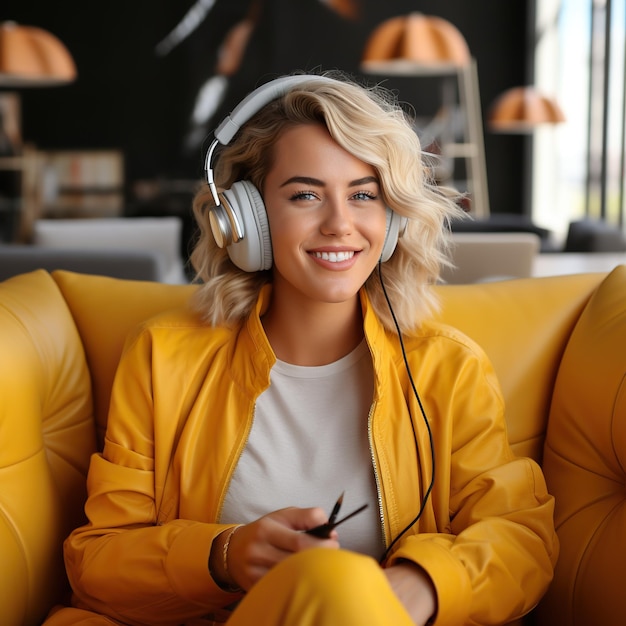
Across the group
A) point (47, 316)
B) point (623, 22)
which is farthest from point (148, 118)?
point (47, 316)

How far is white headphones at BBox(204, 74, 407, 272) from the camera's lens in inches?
56.1

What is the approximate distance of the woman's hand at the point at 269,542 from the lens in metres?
1.17

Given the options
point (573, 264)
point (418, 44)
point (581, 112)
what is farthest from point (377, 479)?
point (581, 112)

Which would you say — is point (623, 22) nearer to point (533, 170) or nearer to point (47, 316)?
point (533, 170)

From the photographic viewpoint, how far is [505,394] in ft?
5.29

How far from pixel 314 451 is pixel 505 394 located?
15.0 inches

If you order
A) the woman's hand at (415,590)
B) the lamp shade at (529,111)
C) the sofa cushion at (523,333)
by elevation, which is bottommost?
the woman's hand at (415,590)

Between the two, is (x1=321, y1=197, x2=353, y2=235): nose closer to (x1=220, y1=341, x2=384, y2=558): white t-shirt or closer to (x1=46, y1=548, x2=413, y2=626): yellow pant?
(x1=220, y1=341, x2=384, y2=558): white t-shirt

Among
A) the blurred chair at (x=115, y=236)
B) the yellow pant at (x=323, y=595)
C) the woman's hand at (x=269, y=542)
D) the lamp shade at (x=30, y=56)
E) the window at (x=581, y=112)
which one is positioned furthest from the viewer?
the window at (x=581, y=112)

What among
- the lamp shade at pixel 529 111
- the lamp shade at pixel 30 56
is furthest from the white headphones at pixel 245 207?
the lamp shade at pixel 529 111

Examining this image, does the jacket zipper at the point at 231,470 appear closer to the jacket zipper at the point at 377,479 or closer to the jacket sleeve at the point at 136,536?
the jacket sleeve at the point at 136,536

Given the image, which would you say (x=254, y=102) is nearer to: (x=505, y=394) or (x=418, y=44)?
(x=505, y=394)

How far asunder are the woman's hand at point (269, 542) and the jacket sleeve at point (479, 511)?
0.17 metres

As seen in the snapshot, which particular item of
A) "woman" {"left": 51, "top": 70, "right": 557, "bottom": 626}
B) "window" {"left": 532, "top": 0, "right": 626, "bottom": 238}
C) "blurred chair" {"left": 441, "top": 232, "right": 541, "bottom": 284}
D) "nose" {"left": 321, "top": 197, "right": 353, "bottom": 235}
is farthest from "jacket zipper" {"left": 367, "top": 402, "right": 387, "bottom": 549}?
"window" {"left": 532, "top": 0, "right": 626, "bottom": 238}
